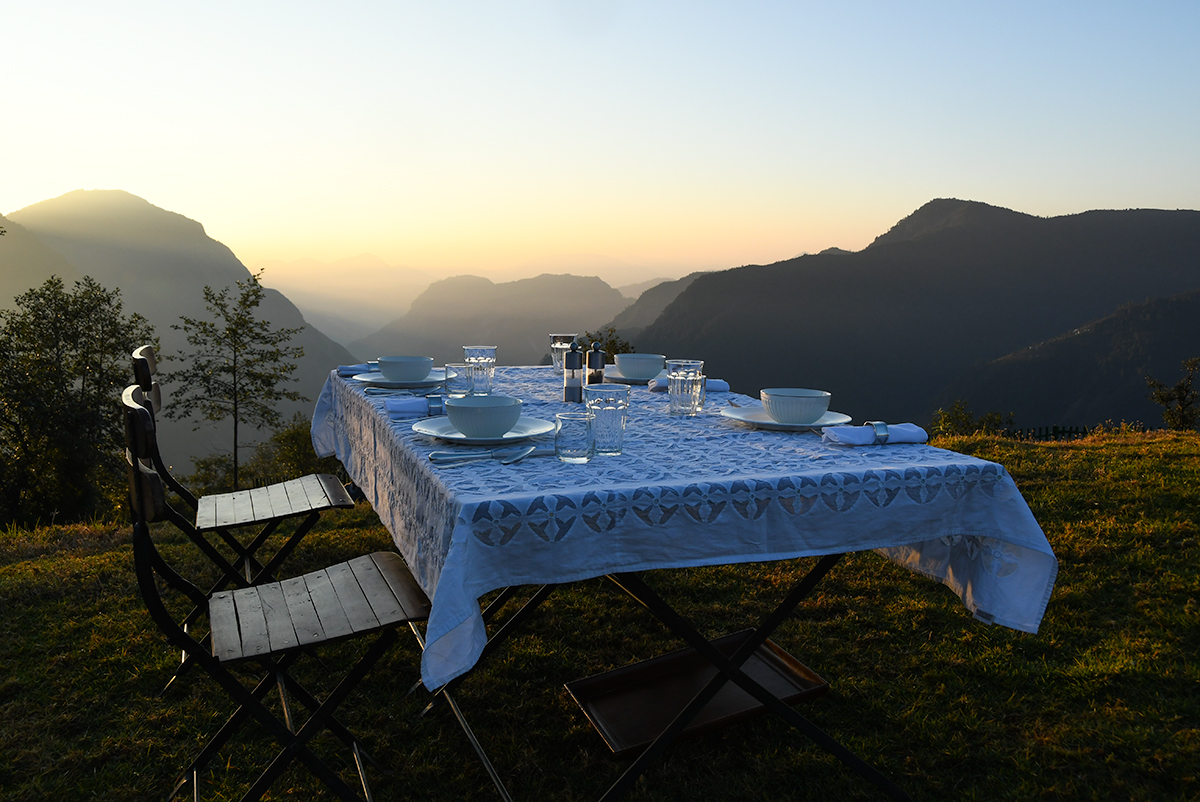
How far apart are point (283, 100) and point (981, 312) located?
77.4 meters

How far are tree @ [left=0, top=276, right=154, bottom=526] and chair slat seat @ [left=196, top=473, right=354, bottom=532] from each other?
16.7 metres

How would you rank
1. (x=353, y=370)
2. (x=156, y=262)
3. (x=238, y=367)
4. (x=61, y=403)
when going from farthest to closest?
(x=156, y=262)
(x=238, y=367)
(x=61, y=403)
(x=353, y=370)

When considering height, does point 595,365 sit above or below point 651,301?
above

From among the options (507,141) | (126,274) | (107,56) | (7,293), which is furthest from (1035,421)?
(126,274)

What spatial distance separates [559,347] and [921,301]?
7942 cm

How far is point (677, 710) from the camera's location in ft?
7.18

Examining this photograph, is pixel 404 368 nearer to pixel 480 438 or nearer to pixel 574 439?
pixel 480 438

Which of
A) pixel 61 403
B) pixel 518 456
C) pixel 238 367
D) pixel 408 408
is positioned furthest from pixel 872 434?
pixel 238 367

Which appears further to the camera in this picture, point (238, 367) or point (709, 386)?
point (238, 367)

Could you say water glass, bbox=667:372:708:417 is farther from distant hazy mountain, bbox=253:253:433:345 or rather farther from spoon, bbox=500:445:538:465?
distant hazy mountain, bbox=253:253:433:345

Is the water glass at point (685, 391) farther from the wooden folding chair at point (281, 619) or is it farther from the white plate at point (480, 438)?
the wooden folding chair at point (281, 619)

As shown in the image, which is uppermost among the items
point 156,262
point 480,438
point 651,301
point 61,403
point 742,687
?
point 480,438

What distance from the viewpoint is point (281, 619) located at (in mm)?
1565

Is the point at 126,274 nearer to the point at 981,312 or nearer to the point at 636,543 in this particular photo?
Answer: the point at 981,312
